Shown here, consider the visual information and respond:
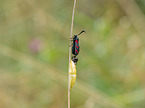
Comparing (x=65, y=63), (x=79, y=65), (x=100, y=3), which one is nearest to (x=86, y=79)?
(x=79, y=65)

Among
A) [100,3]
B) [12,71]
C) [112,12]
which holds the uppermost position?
[100,3]

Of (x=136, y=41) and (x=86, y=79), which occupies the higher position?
(x=136, y=41)

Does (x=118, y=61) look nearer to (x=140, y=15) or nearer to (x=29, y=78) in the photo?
(x=140, y=15)

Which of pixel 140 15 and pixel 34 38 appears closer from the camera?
pixel 140 15

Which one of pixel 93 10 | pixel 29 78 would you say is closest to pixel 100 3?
pixel 93 10

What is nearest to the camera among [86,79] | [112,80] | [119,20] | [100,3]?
[112,80]

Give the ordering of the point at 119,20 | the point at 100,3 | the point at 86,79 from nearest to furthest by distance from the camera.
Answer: the point at 86,79 → the point at 119,20 → the point at 100,3
